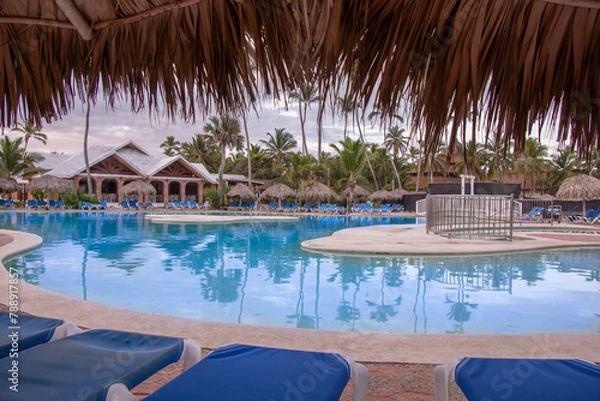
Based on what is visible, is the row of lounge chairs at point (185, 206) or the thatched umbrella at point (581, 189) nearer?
the thatched umbrella at point (581, 189)

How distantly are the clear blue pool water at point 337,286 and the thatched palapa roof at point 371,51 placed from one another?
3.74 metres

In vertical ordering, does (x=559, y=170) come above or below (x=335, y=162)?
below

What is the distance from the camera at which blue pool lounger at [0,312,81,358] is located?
1.99 metres

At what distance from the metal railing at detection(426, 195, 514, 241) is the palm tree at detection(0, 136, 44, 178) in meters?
34.7

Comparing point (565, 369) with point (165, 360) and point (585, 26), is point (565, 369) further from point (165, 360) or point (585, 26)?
point (165, 360)

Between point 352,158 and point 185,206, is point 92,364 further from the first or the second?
point 185,206

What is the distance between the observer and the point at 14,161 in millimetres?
36188

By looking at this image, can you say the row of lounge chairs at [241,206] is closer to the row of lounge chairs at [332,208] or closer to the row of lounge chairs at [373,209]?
the row of lounge chairs at [332,208]

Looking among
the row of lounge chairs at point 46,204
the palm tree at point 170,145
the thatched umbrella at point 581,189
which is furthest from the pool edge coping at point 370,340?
the palm tree at point 170,145

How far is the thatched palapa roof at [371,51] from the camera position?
207cm

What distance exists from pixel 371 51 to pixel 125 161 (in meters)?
36.7

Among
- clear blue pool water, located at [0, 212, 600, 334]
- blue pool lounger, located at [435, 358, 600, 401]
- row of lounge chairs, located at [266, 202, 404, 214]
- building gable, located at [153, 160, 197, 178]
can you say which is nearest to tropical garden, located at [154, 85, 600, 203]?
row of lounge chairs, located at [266, 202, 404, 214]

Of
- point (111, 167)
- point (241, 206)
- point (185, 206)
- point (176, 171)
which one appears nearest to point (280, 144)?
point (176, 171)

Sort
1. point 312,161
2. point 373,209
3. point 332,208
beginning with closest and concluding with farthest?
point 373,209
point 332,208
point 312,161
